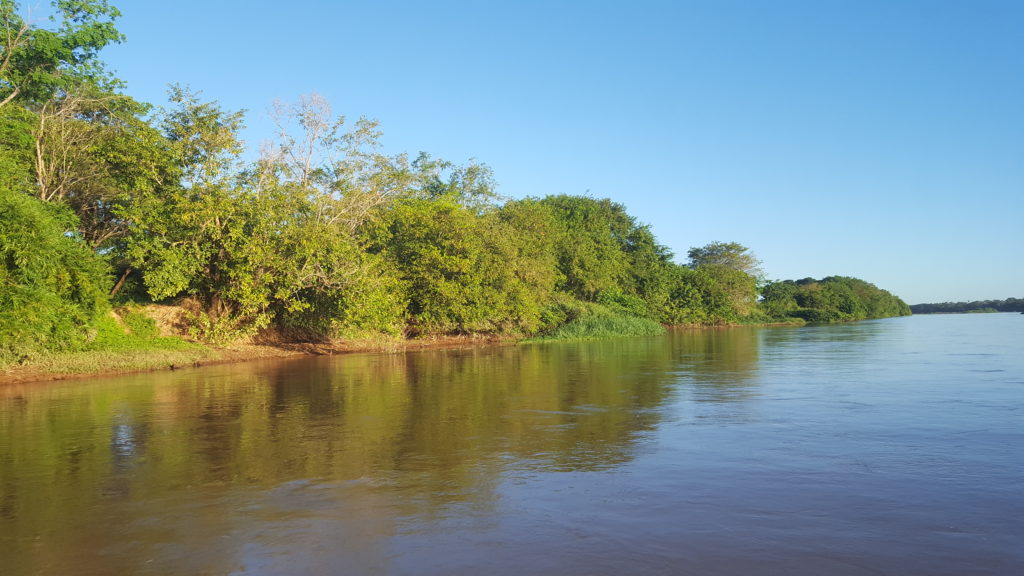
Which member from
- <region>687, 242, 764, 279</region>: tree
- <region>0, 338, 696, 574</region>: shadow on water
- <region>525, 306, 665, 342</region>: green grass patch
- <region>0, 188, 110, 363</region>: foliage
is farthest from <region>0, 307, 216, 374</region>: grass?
<region>687, 242, 764, 279</region>: tree

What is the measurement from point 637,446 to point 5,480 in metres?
8.43

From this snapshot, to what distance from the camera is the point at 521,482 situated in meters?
7.84

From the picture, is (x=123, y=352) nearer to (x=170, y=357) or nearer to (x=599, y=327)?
(x=170, y=357)

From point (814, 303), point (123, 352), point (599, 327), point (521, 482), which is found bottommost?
point (521, 482)

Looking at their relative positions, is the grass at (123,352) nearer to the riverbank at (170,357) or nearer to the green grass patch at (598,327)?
the riverbank at (170,357)

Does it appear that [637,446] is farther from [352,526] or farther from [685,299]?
[685,299]

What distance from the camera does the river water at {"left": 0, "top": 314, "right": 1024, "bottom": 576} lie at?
18.2ft

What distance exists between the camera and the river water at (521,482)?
18.2 feet

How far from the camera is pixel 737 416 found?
1230cm

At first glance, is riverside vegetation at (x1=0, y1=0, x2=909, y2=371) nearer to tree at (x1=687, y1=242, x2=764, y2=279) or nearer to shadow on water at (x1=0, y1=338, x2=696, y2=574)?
shadow on water at (x1=0, y1=338, x2=696, y2=574)

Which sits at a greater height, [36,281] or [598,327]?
[36,281]

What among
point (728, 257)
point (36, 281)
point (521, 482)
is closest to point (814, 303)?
point (728, 257)

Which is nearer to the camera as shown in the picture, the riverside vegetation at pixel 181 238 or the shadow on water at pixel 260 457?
the shadow on water at pixel 260 457

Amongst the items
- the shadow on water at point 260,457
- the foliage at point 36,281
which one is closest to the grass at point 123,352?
the foliage at point 36,281
